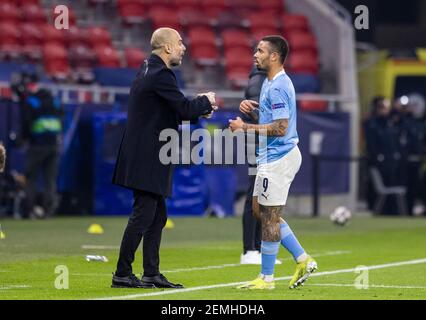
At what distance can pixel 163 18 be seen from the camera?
2873 centimetres

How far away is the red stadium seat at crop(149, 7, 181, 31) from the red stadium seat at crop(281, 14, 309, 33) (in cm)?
248

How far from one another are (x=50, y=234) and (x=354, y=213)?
9346 millimetres

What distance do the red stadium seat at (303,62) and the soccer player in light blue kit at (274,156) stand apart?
17.0 meters


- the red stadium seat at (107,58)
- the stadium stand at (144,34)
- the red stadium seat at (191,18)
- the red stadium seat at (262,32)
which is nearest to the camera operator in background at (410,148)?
the stadium stand at (144,34)

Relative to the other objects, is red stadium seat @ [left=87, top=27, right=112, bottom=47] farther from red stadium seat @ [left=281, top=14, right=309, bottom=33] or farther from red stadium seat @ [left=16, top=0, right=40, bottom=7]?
red stadium seat @ [left=281, top=14, right=309, bottom=33]

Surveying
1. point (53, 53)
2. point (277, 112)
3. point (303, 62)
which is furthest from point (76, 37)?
point (277, 112)

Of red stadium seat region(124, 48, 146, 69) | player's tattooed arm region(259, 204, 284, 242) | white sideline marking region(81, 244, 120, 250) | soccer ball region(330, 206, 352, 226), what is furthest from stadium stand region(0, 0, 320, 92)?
player's tattooed arm region(259, 204, 284, 242)

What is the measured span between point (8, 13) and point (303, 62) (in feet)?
21.4

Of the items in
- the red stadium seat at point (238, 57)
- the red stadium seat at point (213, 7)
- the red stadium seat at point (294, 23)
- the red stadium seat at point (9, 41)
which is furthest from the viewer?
the red stadium seat at point (213, 7)

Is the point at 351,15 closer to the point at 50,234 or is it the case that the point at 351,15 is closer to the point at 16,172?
the point at 16,172

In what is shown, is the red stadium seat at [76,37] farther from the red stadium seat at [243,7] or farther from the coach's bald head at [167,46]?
the coach's bald head at [167,46]

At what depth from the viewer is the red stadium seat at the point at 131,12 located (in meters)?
28.5

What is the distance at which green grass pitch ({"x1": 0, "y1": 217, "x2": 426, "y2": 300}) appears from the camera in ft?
36.5

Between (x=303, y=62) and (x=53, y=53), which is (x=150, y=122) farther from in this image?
(x=303, y=62)
